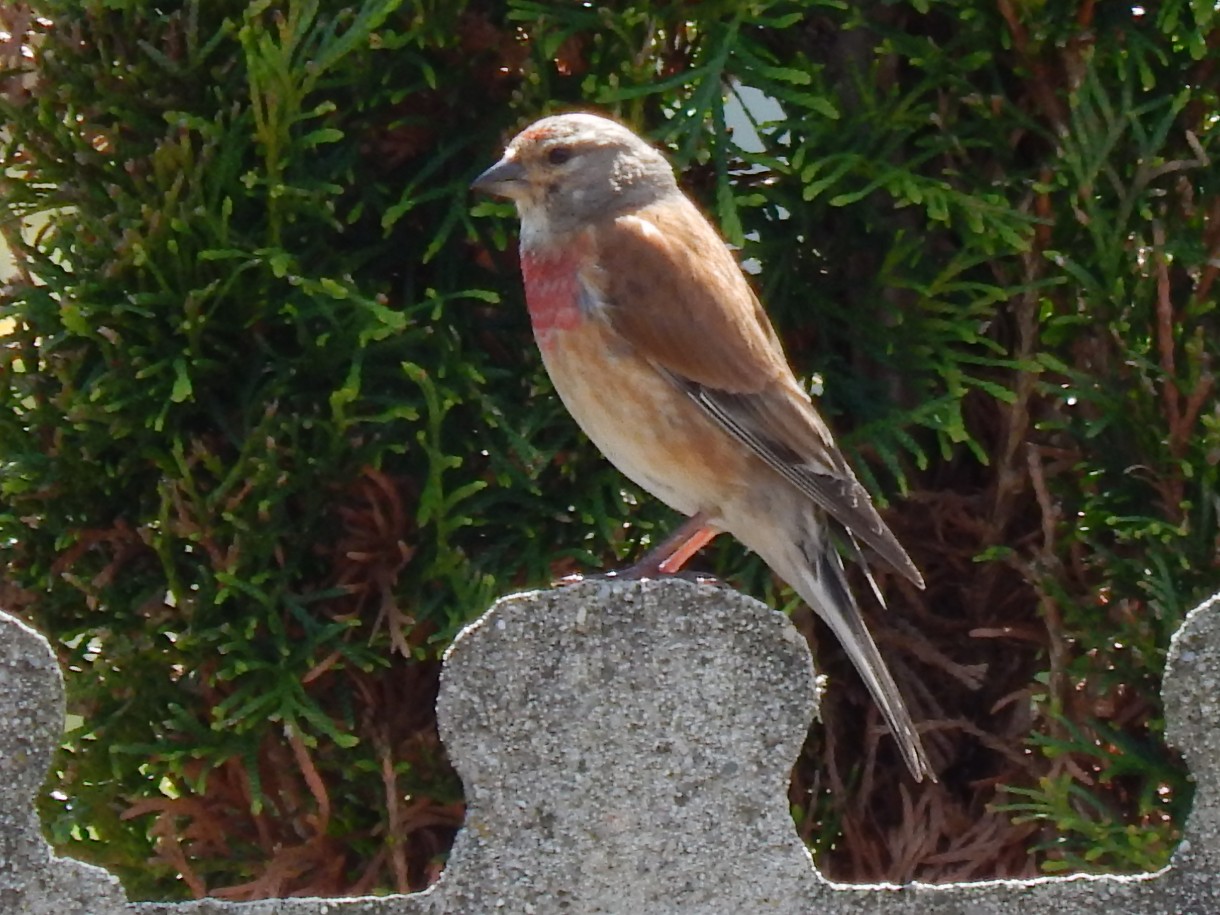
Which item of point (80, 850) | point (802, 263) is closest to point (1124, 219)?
point (802, 263)

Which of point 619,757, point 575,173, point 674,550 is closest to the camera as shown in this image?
point 619,757

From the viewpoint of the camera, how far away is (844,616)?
2.80 meters

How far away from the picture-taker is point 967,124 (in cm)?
313

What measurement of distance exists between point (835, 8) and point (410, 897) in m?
1.91

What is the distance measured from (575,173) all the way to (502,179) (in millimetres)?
147

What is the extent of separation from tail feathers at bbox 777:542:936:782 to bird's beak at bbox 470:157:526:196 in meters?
0.77

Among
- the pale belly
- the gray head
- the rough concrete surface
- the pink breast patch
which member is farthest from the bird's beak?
the rough concrete surface

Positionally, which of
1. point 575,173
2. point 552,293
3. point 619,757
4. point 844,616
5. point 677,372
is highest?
point 575,173

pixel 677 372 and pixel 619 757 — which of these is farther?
pixel 677 372

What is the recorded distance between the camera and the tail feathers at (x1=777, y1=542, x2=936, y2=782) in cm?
256

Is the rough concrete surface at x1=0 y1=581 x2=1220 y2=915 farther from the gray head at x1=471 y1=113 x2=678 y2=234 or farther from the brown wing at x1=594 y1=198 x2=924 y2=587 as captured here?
the gray head at x1=471 y1=113 x2=678 y2=234

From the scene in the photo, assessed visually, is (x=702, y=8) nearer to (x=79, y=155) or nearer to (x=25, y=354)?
(x=79, y=155)

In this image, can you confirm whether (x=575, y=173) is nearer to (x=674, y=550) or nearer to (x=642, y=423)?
(x=642, y=423)

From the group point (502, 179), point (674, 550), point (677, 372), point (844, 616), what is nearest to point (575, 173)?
point (502, 179)
